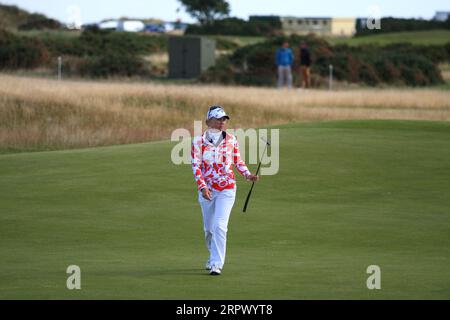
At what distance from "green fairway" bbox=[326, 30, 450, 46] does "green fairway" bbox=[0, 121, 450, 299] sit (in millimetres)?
66603

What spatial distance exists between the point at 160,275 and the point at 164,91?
27.1 m

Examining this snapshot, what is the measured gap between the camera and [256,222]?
17.4 m

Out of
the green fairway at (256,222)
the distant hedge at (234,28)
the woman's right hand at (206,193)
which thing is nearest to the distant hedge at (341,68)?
the green fairway at (256,222)

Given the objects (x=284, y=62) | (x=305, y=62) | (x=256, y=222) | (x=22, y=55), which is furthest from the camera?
(x=22, y=55)

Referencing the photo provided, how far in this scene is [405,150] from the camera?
952 inches

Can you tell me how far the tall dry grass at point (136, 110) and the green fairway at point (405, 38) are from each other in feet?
167

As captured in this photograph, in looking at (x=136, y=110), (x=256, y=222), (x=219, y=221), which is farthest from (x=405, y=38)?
(x=219, y=221)

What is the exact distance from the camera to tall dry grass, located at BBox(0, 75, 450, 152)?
32094 mm

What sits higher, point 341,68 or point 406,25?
point 406,25

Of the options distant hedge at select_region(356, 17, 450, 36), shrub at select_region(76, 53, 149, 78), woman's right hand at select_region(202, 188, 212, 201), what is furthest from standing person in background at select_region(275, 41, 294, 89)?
distant hedge at select_region(356, 17, 450, 36)

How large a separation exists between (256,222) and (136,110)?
60.9 ft

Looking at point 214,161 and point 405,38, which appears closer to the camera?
point 214,161

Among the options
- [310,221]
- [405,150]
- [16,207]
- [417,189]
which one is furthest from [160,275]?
[405,150]

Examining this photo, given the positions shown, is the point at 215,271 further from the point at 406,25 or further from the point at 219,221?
the point at 406,25
